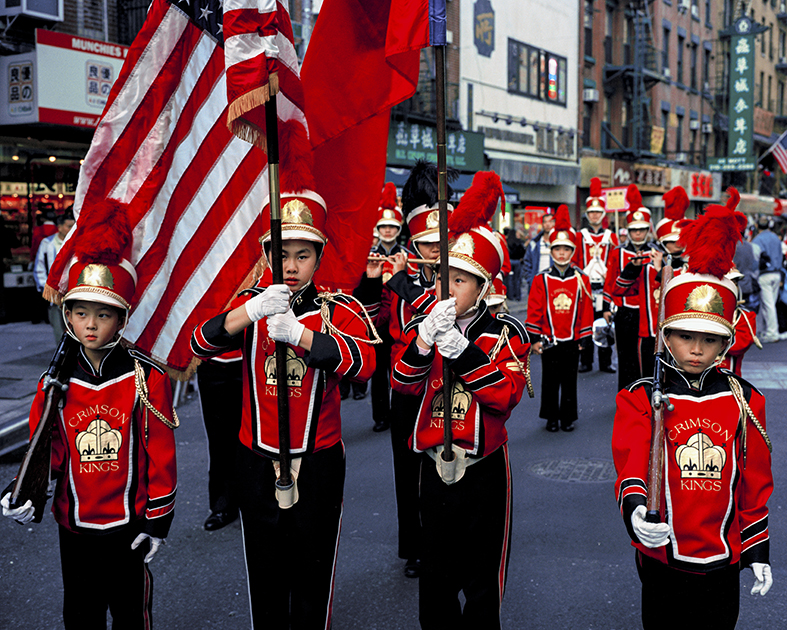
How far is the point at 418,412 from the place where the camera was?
3643 mm

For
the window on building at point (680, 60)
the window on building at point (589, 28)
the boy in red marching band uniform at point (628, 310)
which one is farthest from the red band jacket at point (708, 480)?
the window on building at point (680, 60)

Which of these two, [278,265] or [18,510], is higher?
[278,265]

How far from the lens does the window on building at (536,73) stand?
27.2 m

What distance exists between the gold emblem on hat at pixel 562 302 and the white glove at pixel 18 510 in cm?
632

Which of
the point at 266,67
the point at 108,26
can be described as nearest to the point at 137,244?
the point at 266,67

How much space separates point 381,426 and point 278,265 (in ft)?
17.3

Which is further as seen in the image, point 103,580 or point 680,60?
point 680,60

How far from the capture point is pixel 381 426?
820 cm

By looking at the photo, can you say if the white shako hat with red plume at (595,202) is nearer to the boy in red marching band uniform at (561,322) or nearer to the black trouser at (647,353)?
the boy in red marching band uniform at (561,322)

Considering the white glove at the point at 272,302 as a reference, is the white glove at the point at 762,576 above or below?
below

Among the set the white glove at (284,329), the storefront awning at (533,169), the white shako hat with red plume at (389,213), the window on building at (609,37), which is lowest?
the white glove at (284,329)

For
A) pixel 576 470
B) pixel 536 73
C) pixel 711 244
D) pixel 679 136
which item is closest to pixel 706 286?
pixel 711 244

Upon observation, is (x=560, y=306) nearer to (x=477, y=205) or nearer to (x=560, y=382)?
(x=560, y=382)

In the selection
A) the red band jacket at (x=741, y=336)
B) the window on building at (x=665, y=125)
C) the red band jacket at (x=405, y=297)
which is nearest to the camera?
the red band jacket at (x=405, y=297)
